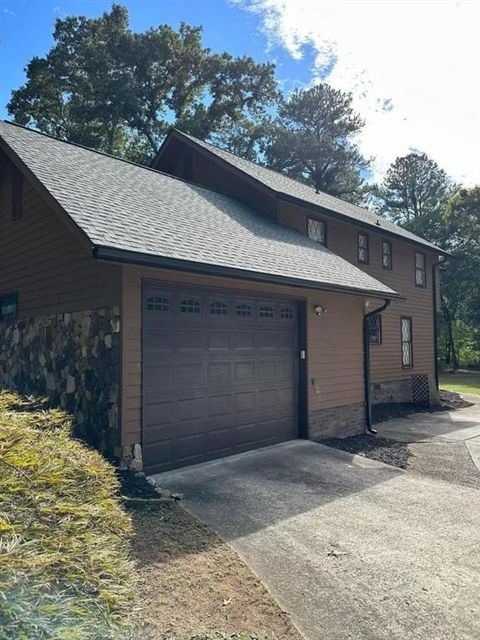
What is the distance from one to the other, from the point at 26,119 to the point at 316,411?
75.5 ft

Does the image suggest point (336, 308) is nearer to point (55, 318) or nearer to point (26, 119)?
point (55, 318)

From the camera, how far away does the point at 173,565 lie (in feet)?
11.9

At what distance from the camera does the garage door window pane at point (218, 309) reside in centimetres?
693

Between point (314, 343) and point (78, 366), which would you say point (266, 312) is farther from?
point (78, 366)

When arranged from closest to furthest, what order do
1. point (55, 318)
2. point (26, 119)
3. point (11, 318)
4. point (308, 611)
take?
1. point (308, 611)
2. point (55, 318)
3. point (11, 318)
4. point (26, 119)

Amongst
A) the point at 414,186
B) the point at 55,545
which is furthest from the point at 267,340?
the point at 414,186

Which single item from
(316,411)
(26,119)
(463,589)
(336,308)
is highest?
(26,119)

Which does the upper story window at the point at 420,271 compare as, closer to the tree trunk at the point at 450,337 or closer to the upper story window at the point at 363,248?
the upper story window at the point at 363,248

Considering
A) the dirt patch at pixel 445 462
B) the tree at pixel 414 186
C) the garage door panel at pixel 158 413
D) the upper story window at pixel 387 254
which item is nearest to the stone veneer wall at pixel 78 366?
the garage door panel at pixel 158 413

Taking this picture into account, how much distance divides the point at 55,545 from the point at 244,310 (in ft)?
18.5

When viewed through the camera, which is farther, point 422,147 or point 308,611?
point 422,147

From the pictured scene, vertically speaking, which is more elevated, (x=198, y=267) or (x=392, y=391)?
(x=198, y=267)

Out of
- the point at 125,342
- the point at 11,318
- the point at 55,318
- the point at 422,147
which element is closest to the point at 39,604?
the point at 125,342

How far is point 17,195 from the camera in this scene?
8617mm
